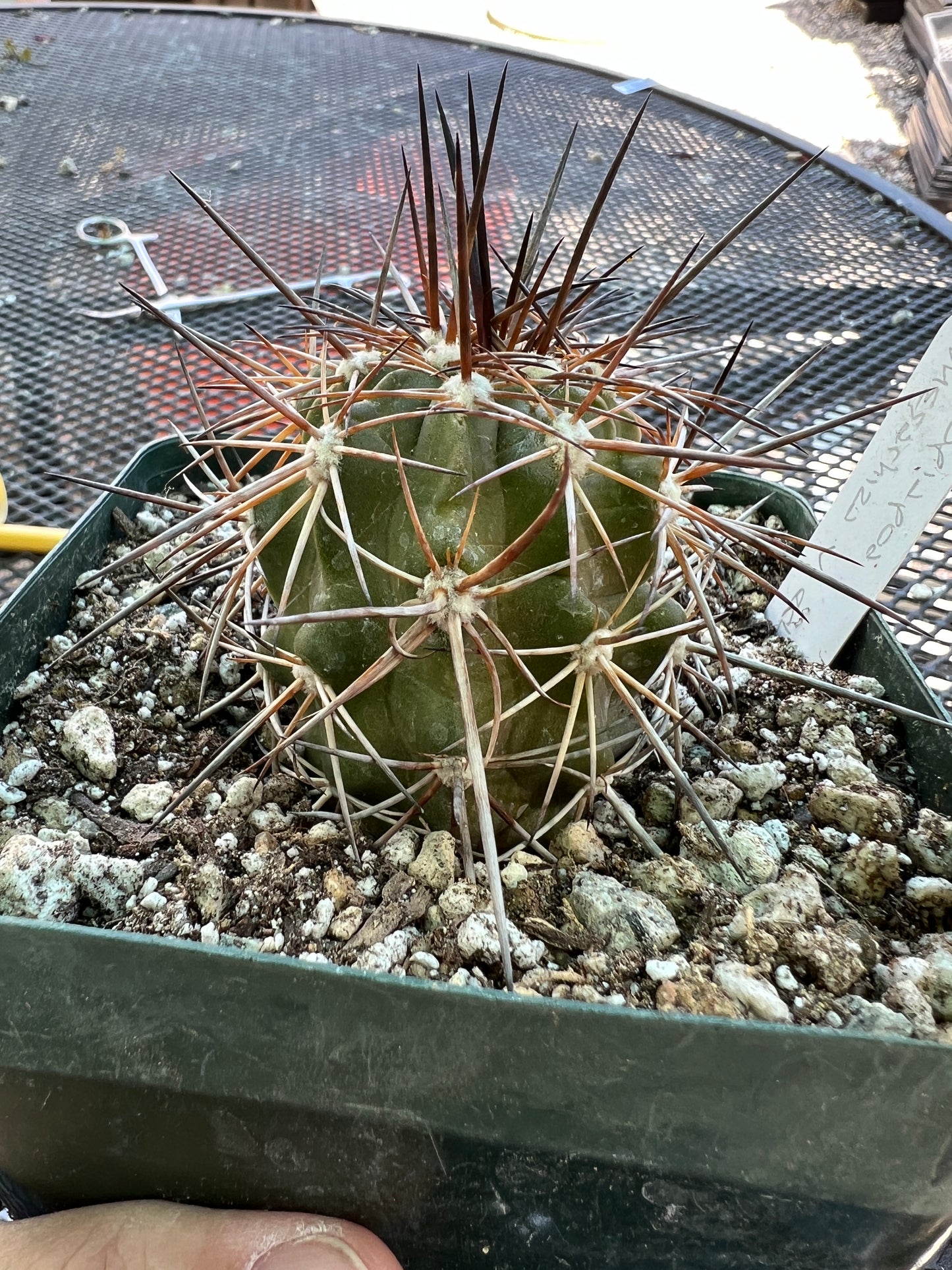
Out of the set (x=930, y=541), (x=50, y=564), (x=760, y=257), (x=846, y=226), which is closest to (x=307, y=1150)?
(x=50, y=564)

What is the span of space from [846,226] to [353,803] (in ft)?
3.51

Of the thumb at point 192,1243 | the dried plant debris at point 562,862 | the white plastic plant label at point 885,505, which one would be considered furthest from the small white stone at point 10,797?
the white plastic plant label at point 885,505

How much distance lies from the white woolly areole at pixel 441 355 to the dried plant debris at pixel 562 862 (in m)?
0.21

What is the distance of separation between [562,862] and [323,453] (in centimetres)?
23

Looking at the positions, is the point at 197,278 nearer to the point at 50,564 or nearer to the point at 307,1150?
the point at 50,564

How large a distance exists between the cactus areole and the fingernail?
0.15m

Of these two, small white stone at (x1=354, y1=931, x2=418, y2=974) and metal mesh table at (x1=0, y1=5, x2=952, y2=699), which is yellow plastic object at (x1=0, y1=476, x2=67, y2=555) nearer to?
metal mesh table at (x1=0, y1=5, x2=952, y2=699)

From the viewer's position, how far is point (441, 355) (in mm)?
470

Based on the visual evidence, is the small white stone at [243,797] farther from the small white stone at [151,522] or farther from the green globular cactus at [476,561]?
the small white stone at [151,522]

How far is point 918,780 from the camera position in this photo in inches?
23.0

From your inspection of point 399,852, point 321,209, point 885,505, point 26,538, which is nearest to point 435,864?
point 399,852

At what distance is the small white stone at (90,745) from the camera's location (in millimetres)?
573

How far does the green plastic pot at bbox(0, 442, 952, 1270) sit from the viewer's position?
13.6 inches

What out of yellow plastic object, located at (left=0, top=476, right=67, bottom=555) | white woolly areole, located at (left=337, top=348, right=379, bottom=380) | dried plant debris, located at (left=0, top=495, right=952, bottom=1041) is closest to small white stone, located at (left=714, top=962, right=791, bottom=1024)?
dried plant debris, located at (left=0, top=495, right=952, bottom=1041)
